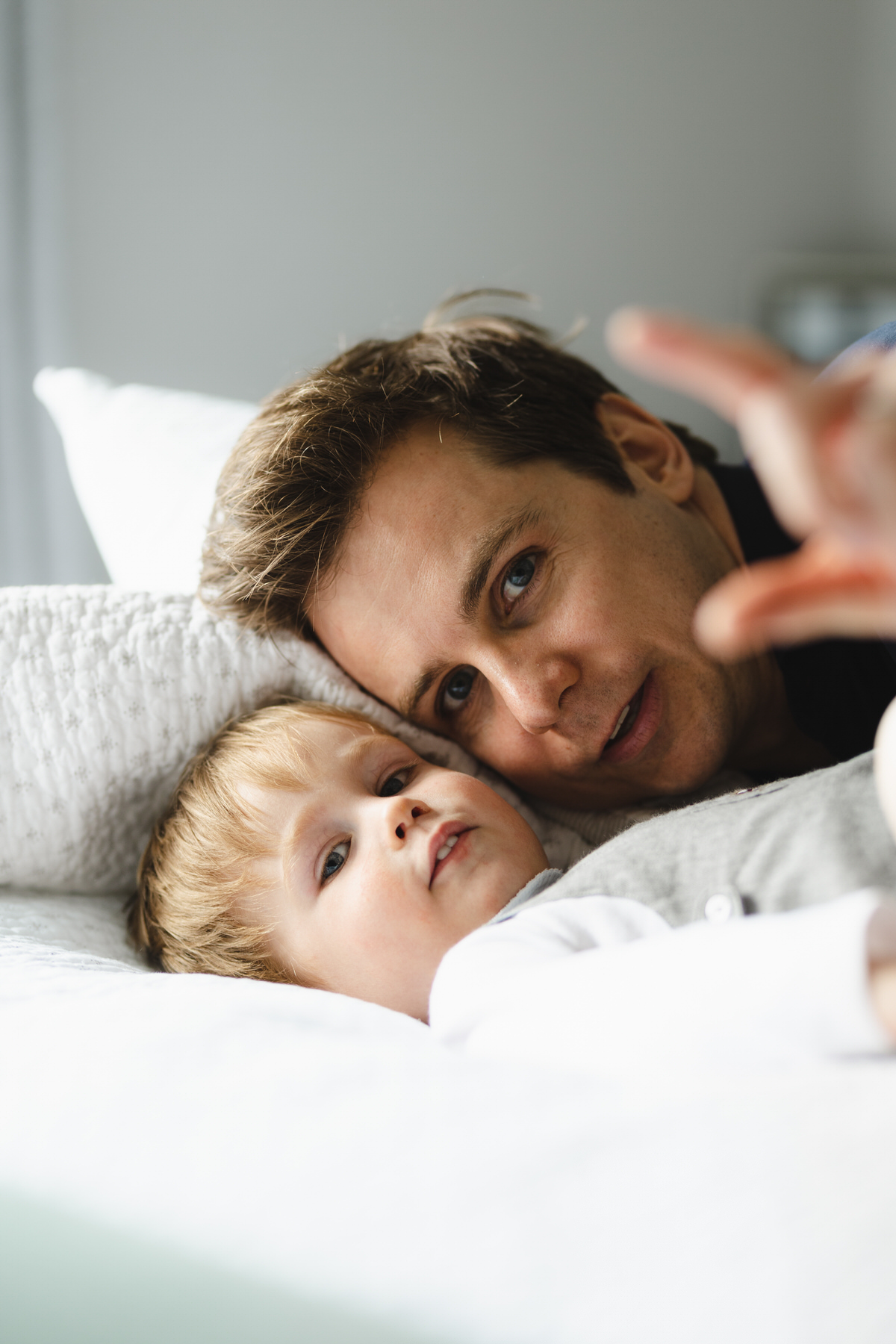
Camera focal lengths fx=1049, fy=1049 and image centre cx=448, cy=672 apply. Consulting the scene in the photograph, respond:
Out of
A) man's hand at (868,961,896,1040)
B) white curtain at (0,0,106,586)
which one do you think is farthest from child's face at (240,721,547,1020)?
white curtain at (0,0,106,586)

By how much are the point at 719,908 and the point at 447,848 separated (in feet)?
0.89

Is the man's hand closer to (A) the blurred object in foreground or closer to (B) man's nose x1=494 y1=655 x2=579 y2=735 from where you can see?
(B) man's nose x1=494 y1=655 x2=579 y2=735

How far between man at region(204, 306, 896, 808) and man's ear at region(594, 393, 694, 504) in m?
0.04

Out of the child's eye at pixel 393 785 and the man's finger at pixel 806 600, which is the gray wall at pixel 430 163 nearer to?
the child's eye at pixel 393 785

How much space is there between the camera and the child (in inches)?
16.7

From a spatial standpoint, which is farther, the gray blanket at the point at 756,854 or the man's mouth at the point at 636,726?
the man's mouth at the point at 636,726

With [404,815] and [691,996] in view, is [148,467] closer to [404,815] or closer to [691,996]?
[404,815]

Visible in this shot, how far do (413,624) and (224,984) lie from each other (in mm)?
361

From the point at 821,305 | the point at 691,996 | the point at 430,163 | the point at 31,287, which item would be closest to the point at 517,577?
the point at 691,996

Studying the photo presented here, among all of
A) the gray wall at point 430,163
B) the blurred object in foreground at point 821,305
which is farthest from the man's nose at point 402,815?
the blurred object in foreground at point 821,305

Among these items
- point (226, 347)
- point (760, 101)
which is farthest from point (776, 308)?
point (226, 347)

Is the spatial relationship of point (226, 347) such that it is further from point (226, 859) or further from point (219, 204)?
point (226, 859)

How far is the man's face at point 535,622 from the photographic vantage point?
865 mm

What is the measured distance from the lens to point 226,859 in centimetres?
84
